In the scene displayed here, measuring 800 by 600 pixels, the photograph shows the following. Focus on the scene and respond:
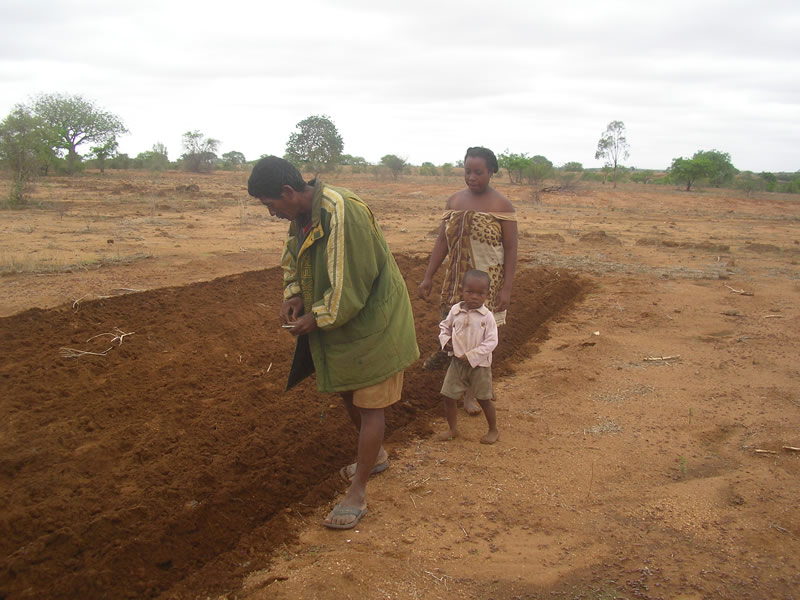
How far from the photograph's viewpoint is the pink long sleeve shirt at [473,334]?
3.59m

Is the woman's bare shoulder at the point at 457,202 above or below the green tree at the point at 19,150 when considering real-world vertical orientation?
below

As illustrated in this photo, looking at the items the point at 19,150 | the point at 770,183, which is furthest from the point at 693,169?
the point at 19,150

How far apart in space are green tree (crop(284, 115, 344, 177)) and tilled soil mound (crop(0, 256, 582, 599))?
79.2ft

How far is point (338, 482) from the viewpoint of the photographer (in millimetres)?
3348

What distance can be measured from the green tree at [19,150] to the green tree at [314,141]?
13954mm

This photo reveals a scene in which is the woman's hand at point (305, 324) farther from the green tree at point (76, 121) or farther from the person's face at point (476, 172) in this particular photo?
the green tree at point (76, 121)

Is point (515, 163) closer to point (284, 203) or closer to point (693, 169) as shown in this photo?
point (693, 169)

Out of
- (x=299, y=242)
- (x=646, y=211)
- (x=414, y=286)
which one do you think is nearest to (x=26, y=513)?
(x=299, y=242)

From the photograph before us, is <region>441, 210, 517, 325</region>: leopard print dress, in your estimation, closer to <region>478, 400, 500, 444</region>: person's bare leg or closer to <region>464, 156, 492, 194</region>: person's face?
<region>464, 156, 492, 194</region>: person's face

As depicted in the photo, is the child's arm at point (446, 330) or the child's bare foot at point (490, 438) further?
the child's bare foot at point (490, 438)

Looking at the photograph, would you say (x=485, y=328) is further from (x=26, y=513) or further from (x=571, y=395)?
(x=26, y=513)

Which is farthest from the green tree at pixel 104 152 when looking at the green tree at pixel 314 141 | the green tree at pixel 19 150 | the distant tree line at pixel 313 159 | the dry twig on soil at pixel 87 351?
the dry twig on soil at pixel 87 351

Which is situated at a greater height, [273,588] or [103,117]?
[103,117]

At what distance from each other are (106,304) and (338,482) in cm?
383
